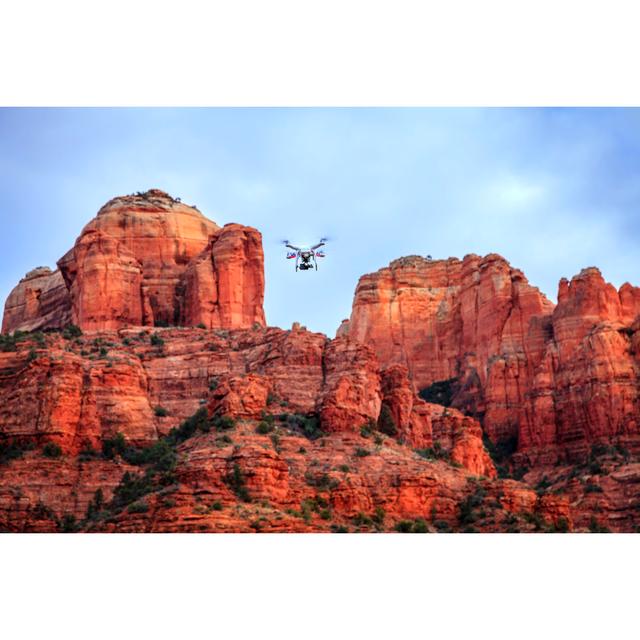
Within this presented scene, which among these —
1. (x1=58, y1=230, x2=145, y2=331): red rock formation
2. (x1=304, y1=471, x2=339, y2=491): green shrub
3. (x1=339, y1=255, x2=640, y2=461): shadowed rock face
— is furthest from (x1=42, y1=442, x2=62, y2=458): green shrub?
(x1=339, y1=255, x2=640, y2=461): shadowed rock face

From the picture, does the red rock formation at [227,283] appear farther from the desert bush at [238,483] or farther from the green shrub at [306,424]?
the desert bush at [238,483]

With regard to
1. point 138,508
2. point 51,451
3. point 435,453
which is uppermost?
point 435,453

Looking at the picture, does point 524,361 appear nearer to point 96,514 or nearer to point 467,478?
point 467,478

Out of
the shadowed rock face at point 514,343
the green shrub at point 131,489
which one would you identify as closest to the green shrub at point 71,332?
the green shrub at point 131,489

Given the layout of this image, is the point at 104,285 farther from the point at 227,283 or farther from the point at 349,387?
the point at 349,387

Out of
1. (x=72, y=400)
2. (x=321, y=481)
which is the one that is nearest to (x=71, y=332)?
(x=72, y=400)
